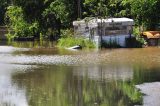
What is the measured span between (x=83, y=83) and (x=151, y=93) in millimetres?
4670

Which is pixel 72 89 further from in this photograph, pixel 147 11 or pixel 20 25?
pixel 20 25

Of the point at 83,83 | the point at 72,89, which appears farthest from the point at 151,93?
the point at 83,83

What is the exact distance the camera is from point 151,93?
51.9 ft

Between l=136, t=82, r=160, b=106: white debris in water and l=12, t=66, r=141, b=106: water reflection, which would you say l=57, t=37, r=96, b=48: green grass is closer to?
→ l=12, t=66, r=141, b=106: water reflection

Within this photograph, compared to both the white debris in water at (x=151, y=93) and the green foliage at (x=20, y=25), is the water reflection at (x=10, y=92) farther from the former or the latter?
the green foliage at (x=20, y=25)

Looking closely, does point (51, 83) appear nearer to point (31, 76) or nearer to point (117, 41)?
point (31, 76)

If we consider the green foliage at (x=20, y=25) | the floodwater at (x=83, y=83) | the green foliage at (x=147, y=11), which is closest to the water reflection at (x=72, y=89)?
the floodwater at (x=83, y=83)

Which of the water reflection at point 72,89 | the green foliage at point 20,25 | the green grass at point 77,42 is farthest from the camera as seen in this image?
the green foliage at point 20,25

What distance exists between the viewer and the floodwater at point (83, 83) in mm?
15151

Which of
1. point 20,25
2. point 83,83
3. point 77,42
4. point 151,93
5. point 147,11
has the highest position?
point 147,11

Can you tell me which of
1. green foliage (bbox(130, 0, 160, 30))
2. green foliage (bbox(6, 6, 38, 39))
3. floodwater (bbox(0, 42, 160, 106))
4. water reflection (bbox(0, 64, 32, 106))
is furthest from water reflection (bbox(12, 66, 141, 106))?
green foliage (bbox(6, 6, 38, 39))

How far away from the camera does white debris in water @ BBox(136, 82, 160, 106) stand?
13863 mm

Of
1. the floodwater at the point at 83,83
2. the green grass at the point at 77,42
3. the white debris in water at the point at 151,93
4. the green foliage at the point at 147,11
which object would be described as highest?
the green foliage at the point at 147,11

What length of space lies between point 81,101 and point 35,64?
14.6 meters
